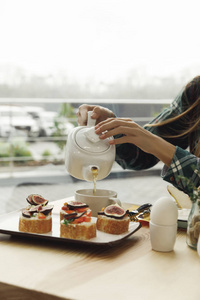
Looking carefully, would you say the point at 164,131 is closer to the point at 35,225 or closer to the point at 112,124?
the point at 112,124

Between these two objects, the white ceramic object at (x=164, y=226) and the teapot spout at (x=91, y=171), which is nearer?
the white ceramic object at (x=164, y=226)

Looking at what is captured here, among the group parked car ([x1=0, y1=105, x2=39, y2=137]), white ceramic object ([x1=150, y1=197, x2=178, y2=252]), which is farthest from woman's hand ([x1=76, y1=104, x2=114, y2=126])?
parked car ([x1=0, y1=105, x2=39, y2=137])

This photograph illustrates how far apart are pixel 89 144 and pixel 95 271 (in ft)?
1.54

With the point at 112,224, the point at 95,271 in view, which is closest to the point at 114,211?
the point at 112,224

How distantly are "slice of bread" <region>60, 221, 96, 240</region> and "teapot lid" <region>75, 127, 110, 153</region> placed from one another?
28 centimetres

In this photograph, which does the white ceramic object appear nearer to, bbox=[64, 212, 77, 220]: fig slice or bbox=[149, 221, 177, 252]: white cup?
bbox=[149, 221, 177, 252]: white cup

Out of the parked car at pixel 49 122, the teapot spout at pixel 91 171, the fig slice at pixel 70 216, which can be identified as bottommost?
the parked car at pixel 49 122

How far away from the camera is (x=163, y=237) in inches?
38.8

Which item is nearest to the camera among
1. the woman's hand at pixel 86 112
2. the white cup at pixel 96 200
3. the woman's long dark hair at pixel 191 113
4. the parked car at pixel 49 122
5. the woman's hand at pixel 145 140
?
the white cup at pixel 96 200

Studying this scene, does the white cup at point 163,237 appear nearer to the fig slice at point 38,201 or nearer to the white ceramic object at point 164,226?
the white ceramic object at point 164,226

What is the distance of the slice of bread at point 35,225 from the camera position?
1.05 meters

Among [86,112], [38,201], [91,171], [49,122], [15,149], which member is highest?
[86,112]

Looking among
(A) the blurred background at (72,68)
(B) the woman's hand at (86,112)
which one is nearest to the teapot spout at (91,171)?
(B) the woman's hand at (86,112)

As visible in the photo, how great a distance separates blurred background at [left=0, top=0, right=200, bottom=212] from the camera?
12.2 feet
